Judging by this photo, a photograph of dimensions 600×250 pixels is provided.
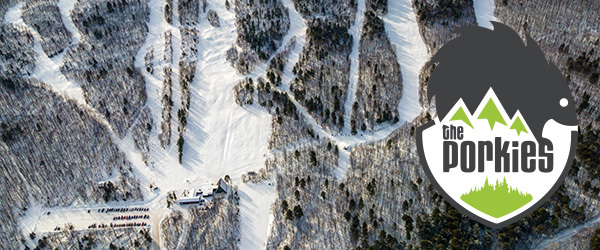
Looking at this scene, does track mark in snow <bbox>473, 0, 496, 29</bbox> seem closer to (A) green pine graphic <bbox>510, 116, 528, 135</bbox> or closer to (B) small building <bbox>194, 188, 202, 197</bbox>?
(A) green pine graphic <bbox>510, 116, 528, 135</bbox>

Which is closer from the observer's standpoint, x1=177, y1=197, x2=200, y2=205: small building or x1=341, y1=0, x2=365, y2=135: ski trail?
x1=177, y1=197, x2=200, y2=205: small building

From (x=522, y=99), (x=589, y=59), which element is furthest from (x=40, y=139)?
(x=589, y=59)

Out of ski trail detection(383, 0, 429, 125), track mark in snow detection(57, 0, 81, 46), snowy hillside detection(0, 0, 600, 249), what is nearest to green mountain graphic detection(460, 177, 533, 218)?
snowy hillside detection(0, 0, 600, 249)

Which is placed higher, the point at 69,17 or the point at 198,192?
the point at 69,17

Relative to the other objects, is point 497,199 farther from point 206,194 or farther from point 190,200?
point 190,200

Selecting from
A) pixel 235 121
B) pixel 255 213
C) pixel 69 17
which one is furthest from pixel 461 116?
pixel 69 17

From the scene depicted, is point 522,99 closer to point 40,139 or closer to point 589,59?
point 589,59
